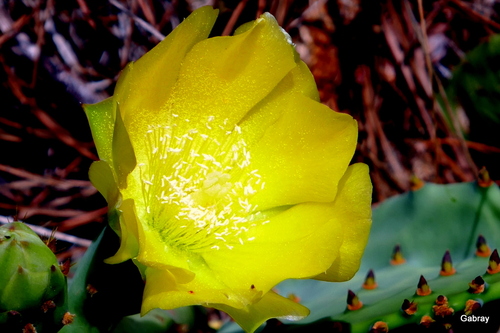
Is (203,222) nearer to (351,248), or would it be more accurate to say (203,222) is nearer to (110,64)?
(351,248)

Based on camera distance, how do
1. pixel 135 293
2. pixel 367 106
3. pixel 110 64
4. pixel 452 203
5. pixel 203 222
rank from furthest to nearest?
pixel 367 106 → pixel 110 64 → pixel 452 203 → pixel 203 222 → pixel 135 293

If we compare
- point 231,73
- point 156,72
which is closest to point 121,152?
point 156,72

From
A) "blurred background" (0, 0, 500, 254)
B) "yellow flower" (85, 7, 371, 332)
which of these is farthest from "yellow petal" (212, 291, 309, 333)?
"blurred background" (0, 0, 500, 254)

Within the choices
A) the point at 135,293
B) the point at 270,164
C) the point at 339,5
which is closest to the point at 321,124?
the point at 270,164

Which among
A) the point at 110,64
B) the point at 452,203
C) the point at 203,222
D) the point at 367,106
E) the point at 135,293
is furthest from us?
the point at 367,106

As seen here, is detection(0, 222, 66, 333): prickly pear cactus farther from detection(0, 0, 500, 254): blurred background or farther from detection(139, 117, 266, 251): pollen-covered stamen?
detection(0, 0, 500, 254): blurred background
